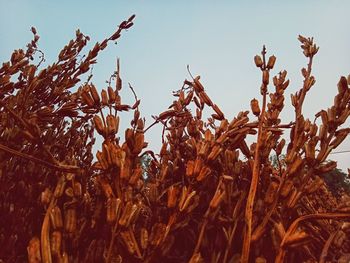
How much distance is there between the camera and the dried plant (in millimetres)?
593

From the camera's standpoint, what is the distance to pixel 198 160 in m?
0.66

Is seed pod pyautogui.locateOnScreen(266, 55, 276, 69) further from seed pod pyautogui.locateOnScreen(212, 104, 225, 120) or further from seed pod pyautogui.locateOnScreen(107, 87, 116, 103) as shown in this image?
seed pod pyautogui.locateOnScreen(107, 87, 116, 103)

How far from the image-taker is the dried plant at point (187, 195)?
23.4 inches

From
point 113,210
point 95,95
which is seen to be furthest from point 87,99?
point 113,210

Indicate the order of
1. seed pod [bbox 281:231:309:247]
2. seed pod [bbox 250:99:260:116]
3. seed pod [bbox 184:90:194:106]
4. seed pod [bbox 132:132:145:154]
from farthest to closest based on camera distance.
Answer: seed pod [bbox 184:90:194:106] → seed pod [bbox 250:99:260:116] → seed pod [bbox 132:132:145:154] → seed pod [bbox 281:231:309:247]

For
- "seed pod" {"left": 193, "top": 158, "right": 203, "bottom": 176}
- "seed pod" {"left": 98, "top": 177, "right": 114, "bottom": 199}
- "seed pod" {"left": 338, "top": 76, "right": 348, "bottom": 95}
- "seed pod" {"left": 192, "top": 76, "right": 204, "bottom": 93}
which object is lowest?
"seed pod" {"left": 98, "top": 177, "right": 114, "bottom": 199}

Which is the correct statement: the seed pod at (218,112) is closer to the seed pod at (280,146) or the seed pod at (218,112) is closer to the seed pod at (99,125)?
the seed pod at (280,146)

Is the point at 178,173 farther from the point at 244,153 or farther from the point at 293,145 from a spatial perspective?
the point at 293,145

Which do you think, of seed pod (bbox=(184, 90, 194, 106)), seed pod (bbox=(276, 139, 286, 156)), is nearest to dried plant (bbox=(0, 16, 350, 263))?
seed pod (bbox=(276, 139, 286, 156))

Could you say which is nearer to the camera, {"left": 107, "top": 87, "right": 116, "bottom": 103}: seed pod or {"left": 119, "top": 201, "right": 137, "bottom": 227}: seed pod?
{"left": 119, "top": 201, "right": 137, "bottom": 227}: seed pod

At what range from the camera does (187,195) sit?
62 cm

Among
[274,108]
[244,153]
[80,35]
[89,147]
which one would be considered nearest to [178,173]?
[244,153]

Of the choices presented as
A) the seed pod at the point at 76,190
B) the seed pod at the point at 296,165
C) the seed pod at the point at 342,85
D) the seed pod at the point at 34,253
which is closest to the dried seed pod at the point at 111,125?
the seed pod at the point at 76,190

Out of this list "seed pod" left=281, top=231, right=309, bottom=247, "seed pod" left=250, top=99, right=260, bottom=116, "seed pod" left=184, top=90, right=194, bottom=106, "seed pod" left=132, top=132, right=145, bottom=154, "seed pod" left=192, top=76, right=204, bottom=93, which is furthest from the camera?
"seed pod" left=184, top=90, right=194, bottom=106
